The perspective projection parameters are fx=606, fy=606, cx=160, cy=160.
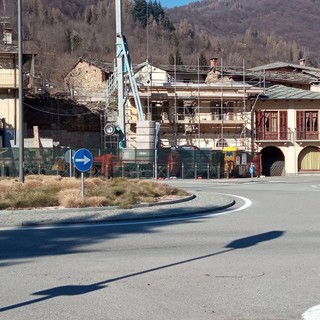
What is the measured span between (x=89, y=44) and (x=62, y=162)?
275 ft

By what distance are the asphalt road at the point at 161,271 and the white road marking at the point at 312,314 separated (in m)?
0.10

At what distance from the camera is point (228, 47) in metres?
151

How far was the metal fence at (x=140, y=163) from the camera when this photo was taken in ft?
126

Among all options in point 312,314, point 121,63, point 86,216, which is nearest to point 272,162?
point 121,63

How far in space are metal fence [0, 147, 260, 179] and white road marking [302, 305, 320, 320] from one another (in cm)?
2549

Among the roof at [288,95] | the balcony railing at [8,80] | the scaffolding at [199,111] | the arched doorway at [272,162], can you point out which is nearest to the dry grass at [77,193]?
the balcony railing at [8,80]

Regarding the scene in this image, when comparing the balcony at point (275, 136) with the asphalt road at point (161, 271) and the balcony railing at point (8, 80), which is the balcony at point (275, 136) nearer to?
the balcony railing at point (8, 80)

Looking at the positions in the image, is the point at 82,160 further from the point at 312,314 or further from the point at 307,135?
the point at 307,135

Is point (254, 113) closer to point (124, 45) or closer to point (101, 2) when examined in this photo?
point (124, 45)

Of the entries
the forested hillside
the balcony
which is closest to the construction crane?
the balcony

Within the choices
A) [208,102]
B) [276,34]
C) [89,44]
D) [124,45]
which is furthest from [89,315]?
[276,34]

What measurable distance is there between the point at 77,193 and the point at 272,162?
136 ft

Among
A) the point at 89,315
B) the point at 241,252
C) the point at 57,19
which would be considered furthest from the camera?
the point at 57,19

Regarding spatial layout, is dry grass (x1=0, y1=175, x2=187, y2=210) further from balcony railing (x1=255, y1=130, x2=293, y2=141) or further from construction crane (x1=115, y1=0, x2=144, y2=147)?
balcony railing (x1=255, y1=130, x2=293, y2=141)
